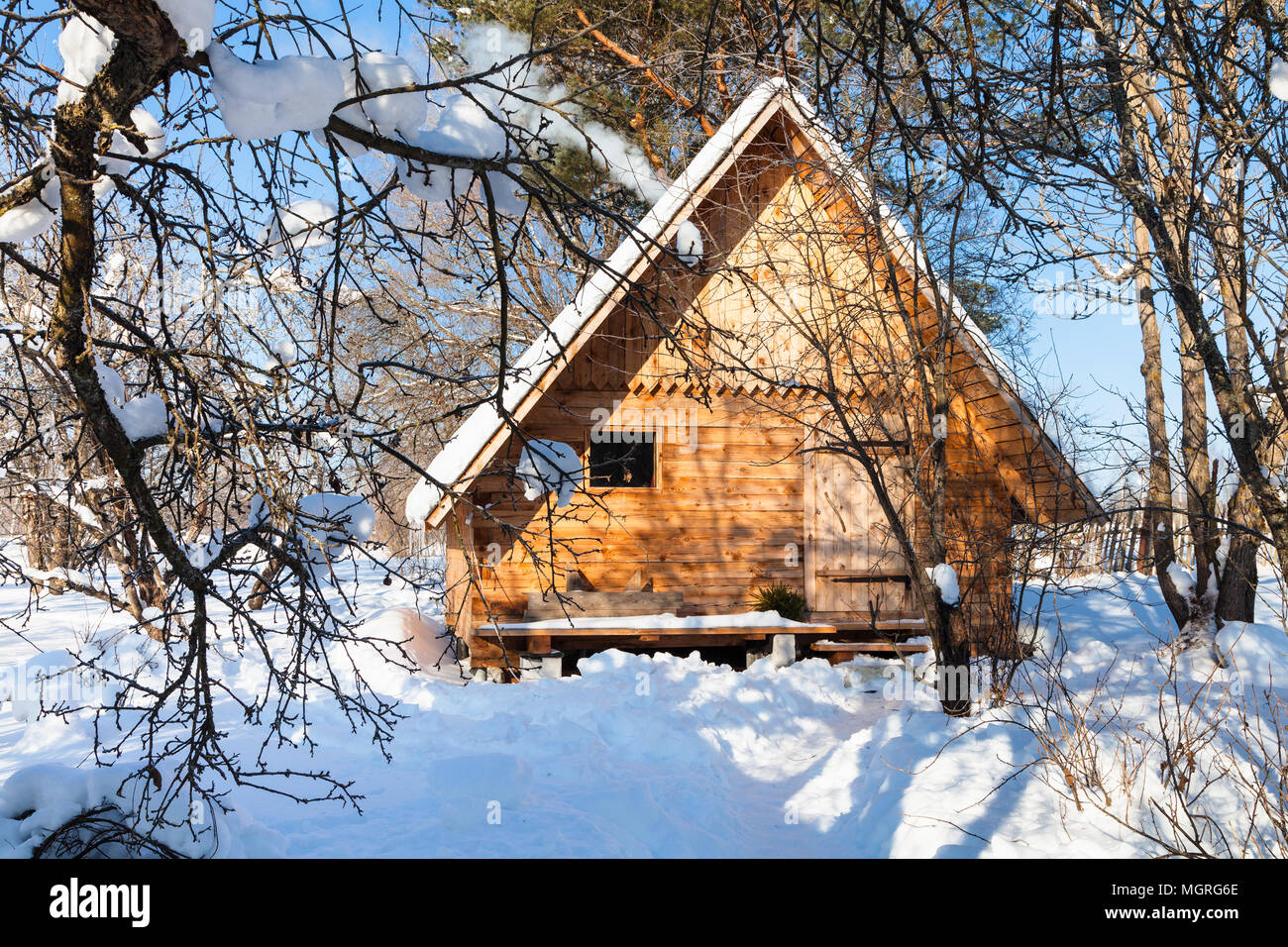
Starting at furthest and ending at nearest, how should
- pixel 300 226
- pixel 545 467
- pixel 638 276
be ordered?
pixel 638 276
pixel 545 467
pixel 300 226

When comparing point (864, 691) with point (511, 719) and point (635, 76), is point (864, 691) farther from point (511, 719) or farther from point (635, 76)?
point (635, 76)

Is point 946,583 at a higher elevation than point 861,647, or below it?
higher

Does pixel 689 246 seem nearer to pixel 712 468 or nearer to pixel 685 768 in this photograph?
pixel 685 768

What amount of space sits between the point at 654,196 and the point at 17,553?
20.1 meters

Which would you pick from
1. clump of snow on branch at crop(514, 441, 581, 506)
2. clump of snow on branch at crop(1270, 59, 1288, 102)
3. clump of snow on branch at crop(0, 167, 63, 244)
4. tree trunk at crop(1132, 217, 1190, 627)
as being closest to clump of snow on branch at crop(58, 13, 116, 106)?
clump of snow on branch at crop(0, 167, 63, 244)

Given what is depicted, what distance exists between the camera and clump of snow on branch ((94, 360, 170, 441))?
3377 millimetres

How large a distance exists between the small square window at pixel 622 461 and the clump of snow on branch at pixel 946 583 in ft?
13.3

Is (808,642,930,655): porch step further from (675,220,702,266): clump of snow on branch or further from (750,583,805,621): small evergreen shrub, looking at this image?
(675,220,702,266): clump of snow on branch

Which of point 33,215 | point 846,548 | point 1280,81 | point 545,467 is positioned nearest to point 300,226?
point 33,215

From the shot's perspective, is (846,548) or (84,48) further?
(846,548)

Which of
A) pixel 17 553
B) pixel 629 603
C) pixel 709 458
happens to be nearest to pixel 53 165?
pixel 629 603

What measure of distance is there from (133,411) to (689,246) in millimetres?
3895

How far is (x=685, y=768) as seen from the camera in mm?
6910

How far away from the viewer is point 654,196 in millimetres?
8172
